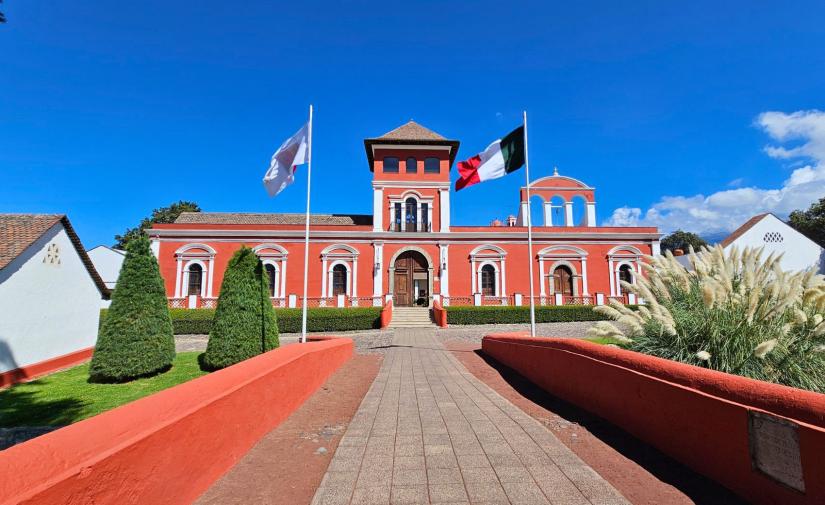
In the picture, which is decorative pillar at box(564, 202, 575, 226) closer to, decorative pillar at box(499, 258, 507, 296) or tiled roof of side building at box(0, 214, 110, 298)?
decorative pillar at box(499, 258, 507, 296)

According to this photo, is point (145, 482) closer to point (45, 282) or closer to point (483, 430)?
point (483, 430)

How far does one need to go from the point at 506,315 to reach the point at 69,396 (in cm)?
1841

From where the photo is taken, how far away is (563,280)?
26891mm

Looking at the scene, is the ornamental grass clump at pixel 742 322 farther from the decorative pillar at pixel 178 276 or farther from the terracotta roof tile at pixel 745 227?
the terracotta roof tile at pixel 745 227

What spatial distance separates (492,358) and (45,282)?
44.9ft

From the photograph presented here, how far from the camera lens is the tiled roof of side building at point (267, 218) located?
28469mm

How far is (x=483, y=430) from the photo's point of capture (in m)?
4.75

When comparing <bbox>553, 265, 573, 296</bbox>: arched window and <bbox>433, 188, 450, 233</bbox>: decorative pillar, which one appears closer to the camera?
<bbox>553, 265, 573, 296</bbox>: arched window

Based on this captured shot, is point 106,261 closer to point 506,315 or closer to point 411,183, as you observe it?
point 411,183

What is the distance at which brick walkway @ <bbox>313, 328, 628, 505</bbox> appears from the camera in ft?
10.3

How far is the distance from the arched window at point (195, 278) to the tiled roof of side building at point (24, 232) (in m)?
12.9

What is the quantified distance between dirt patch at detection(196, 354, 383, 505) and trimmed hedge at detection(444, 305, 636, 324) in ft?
48.5

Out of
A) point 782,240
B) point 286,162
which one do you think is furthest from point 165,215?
point 782,240

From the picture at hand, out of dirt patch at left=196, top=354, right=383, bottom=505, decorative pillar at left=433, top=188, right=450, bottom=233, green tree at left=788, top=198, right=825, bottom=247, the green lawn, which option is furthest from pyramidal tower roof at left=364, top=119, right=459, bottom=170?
green tree at left=788, top=198, right=825, bottom=247
